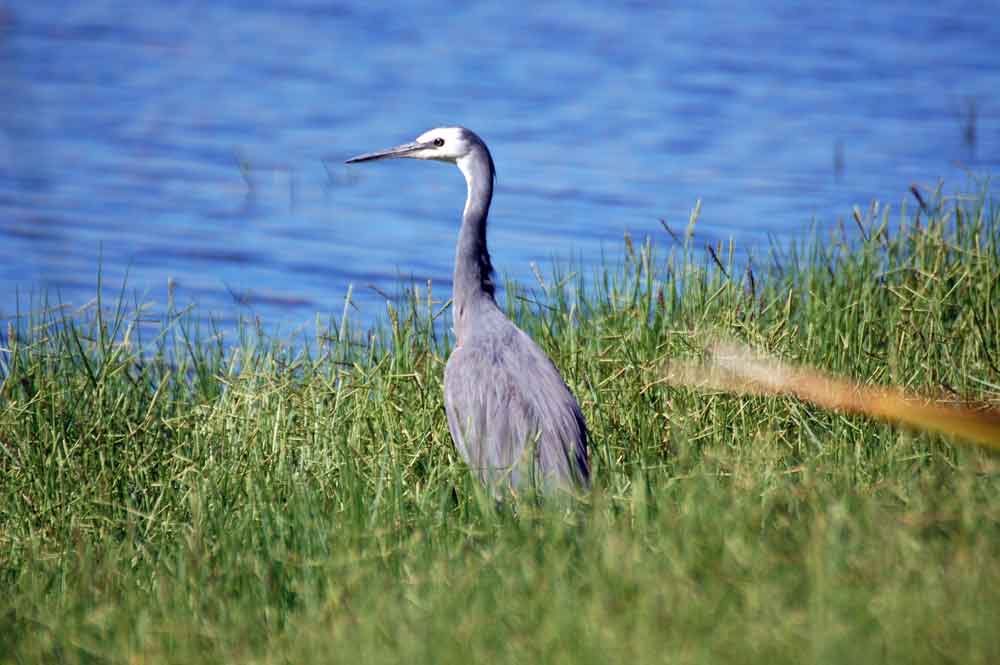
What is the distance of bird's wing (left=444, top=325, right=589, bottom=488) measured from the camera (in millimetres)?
5422

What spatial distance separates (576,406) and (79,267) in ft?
20.9

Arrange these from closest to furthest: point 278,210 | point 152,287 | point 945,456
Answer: point 945,456, point 152,287, point 278,210

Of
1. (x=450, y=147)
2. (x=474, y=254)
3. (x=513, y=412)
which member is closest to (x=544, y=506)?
(x=513, y=412)

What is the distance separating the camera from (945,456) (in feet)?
16.9

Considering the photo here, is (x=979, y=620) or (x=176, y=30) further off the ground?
(x=176, y=30)

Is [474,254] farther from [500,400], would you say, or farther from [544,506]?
[544,506]

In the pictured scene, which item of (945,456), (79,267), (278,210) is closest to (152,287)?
(79,267)

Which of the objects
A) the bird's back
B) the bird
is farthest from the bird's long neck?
the bird's back

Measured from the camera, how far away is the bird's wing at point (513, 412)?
17.8 ft

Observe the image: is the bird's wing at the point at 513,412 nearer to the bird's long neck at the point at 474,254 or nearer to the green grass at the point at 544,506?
the green grass at the point at 544,506

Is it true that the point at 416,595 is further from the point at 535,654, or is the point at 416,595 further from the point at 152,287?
the point at 152,287

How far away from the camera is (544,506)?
4.59 meters

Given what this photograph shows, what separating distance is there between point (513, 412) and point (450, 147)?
61.2 inches

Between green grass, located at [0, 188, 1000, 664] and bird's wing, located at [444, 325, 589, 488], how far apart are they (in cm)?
17
